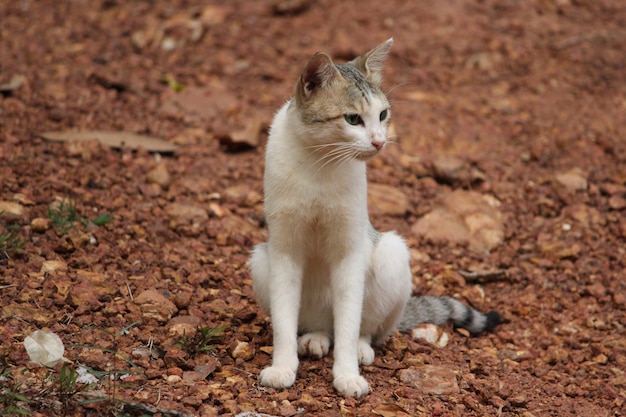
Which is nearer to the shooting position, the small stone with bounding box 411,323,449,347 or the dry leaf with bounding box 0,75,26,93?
the small stone with bounding box 411,323,449,347

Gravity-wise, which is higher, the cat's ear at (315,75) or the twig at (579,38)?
the cat's ear at (315,75)

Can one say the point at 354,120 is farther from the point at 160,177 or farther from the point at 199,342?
the point at 160,177

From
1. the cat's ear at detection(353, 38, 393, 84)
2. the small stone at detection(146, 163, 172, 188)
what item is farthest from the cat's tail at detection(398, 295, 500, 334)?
the small stone at detection(146, 163, 172, 188)

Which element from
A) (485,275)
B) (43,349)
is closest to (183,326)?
(43,349)

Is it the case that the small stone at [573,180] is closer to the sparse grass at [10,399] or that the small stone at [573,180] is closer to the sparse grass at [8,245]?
the sparse grass at [8,245]

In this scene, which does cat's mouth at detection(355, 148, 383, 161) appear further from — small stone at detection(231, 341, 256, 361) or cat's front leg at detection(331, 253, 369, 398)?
small stone at detection(231, 341, 256, 361)

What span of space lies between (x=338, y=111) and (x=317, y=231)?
2.61 feet

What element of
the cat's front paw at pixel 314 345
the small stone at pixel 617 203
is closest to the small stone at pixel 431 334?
the cat's front paw at pixel 314 345

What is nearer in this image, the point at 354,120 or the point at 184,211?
the point at 354,120

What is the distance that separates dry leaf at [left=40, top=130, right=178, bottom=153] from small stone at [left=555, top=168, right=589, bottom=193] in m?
4.19

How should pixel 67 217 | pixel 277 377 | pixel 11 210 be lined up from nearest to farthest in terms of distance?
1. pixel 277 377
2. pixel 11 210
3. pixel 67 217

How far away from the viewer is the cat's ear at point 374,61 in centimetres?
523

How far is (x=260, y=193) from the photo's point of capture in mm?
7840

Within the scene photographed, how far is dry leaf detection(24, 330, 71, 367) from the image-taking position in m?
4.40
